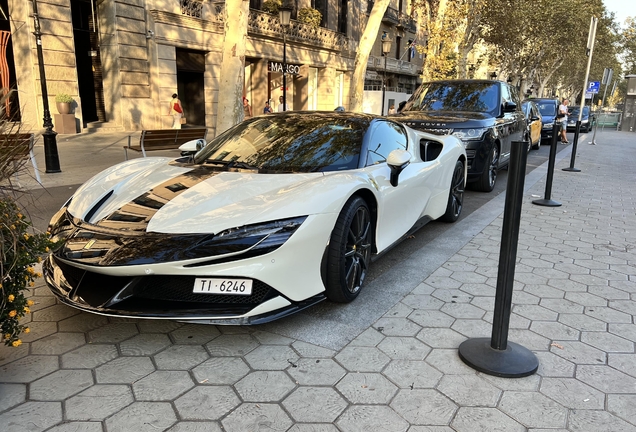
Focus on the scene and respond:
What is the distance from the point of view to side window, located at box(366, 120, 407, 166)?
3994mm

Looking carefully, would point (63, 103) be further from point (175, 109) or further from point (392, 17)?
point (392, 17)

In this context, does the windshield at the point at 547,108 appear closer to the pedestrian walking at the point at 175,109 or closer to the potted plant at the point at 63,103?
the pedestrian walking at the point at 175,109

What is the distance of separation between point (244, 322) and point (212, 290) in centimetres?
25

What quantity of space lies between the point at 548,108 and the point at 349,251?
20.2 m

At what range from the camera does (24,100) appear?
1519 cm

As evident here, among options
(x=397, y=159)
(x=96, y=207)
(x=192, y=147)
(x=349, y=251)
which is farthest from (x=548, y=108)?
(x=96, y=207)

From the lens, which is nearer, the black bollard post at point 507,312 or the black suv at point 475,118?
the black bollard post at point 507,312

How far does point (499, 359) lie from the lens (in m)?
2.75

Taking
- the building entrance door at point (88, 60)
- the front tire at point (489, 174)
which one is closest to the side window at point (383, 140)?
the front tire at point (489, 174)

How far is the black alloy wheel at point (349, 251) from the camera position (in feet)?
10.2

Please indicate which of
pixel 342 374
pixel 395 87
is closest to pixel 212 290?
pixel 342 374

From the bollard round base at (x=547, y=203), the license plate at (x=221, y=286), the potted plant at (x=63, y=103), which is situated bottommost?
the bollard round base at (x=547, y=203)

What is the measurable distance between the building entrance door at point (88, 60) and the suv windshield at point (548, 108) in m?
18.2

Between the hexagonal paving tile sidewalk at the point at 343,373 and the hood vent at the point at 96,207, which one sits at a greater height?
the hood vent at the point at 96,207
